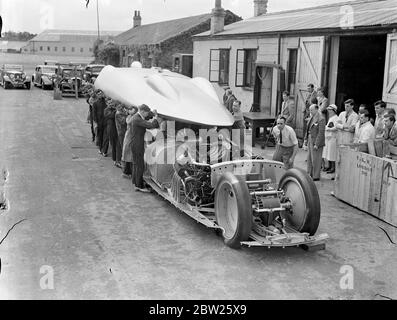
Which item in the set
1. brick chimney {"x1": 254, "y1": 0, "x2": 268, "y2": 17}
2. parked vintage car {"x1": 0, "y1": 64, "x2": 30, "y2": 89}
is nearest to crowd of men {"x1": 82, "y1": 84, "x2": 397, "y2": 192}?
brick chimney {"x1": 254, "y1": 0, "x2": 268, "y2": 17}

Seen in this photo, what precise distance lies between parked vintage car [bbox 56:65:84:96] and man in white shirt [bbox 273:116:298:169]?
74.5 feet

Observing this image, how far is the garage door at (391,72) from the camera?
13414 millimetres

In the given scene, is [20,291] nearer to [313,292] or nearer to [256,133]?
[313,292]

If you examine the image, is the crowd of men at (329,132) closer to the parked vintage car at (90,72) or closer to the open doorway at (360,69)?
the open doorway at (360,69)

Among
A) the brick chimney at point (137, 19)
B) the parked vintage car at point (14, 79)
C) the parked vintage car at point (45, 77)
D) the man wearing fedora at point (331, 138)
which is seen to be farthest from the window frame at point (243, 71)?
the brick chimney at point (137, 19)

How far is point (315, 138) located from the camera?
465 inches

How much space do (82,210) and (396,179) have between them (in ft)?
18.2

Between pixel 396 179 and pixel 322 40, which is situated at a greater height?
pixel 322 40

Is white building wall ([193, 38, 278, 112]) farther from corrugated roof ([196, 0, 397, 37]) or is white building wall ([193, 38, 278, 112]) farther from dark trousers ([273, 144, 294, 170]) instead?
dark trousers ([273, 144, 294, 170])

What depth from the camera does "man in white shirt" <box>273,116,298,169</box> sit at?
1075 cm

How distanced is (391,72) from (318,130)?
3.40 m

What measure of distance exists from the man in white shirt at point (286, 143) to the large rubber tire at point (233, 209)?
3.13 metres

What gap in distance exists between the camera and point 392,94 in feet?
44.3
